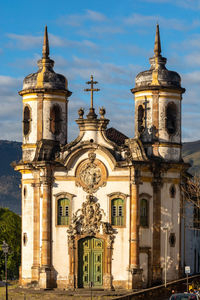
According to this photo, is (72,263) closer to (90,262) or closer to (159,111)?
(90,262)

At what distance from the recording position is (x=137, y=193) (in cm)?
5231

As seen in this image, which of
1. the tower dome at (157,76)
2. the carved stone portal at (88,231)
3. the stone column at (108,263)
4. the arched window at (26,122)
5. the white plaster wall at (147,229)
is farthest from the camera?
the arched window at (26,122)

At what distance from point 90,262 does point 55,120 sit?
9.91 meters

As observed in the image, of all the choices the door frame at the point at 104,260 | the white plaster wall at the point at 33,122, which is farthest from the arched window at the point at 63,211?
the white plaster wall at the point at 33,122

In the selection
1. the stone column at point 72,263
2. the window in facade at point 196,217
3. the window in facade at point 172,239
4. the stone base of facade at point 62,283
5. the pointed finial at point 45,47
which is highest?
the pointed finial at point 45,47

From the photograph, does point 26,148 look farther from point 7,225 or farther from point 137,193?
point 7,225

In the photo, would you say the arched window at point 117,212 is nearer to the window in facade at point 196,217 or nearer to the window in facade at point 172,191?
the window in facade at point 172,191

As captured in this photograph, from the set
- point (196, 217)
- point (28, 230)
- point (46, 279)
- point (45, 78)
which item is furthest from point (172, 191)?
point (45, 78)

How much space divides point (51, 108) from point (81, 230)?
850cm

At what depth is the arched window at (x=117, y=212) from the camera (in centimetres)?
5272

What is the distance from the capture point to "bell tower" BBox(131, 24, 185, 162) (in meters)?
54.7

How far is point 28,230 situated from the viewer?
55.2 metres

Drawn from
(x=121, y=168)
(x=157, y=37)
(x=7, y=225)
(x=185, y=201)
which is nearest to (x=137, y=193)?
(x=121, y=168)

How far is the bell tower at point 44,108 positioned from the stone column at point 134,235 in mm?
6390
